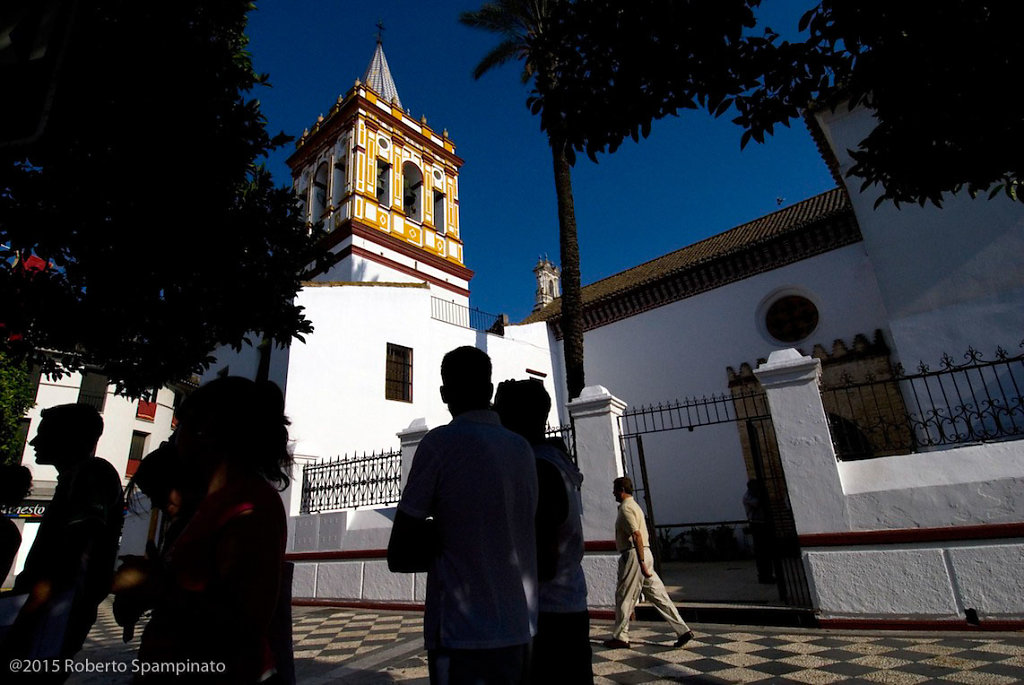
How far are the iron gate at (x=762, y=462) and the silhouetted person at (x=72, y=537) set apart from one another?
15.4 feet

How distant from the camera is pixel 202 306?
5.56 metres

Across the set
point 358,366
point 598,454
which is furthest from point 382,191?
point 598,454

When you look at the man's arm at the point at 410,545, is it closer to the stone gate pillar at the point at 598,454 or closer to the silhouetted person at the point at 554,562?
the silhouetted person at the point at 554,562

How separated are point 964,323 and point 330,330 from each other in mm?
12911

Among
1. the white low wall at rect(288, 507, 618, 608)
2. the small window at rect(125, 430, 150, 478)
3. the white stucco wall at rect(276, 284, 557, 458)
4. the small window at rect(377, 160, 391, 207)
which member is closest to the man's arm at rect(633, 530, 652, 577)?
the white low wall at rect(288, 507, 618, 608)

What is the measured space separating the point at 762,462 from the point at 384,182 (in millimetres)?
15292

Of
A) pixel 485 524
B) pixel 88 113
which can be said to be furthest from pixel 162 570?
pixel 88 113

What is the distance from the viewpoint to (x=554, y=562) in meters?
2.09

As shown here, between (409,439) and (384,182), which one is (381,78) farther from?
(409,439)

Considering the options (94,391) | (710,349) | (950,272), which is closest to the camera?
(950,272)

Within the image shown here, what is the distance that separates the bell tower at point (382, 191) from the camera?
16844 mm

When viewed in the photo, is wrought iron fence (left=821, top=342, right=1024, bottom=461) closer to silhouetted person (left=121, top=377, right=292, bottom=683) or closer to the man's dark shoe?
the man's dark shoe

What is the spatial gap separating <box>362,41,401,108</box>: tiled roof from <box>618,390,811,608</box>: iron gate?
1661 centimetres

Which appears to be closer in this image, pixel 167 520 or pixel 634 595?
pixel 167 520
